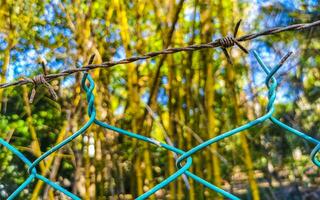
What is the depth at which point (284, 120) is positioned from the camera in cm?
193

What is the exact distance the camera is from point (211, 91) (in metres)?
1.17

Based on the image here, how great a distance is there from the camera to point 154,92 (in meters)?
1.21

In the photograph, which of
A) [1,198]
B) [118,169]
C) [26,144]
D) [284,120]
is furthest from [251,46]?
[1,198]

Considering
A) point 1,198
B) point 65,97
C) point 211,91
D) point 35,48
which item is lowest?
point 1,198

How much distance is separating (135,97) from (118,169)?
0.81 feet

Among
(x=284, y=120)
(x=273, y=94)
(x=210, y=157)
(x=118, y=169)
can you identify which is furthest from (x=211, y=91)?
(x=284, y=120)

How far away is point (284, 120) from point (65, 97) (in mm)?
960

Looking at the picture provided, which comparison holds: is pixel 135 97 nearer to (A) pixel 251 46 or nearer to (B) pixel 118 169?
(B) pixel 118 169

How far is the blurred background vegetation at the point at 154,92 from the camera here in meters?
1.26

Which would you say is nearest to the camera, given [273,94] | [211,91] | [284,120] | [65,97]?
[273,94]

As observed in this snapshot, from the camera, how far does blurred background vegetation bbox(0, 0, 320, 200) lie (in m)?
1.26

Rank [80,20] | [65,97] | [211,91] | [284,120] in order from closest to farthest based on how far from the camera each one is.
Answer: [211,91] → [80,20] → [65,97] → [284,120]

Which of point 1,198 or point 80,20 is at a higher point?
point 80,20

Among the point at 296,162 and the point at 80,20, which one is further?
the point at 296,162
